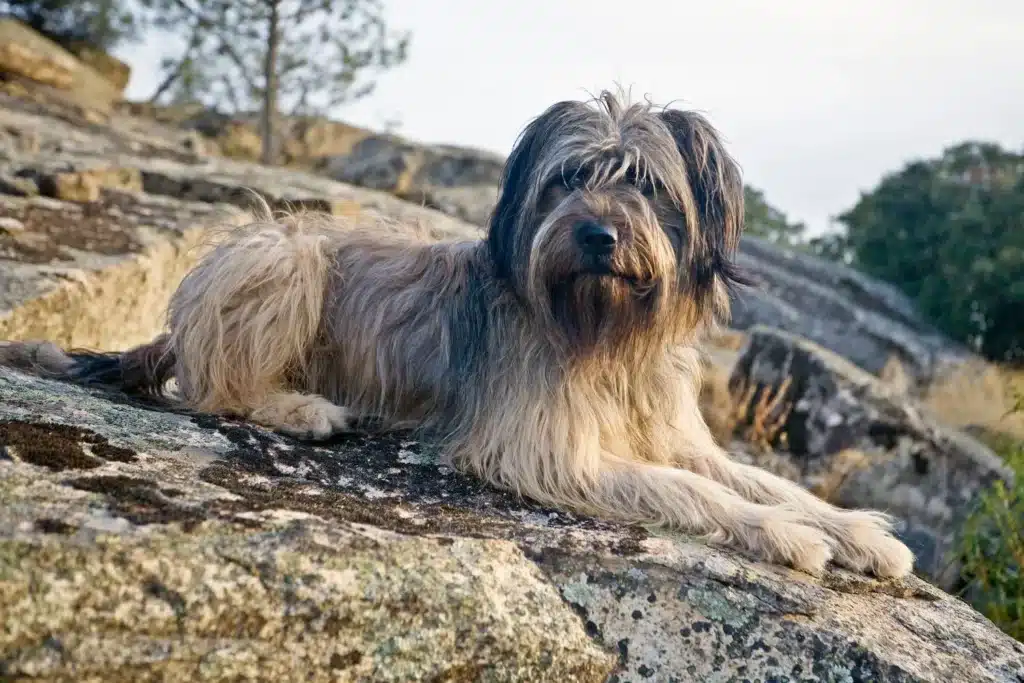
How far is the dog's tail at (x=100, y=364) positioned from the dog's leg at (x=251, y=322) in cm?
17

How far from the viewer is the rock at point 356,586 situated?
2008 mm

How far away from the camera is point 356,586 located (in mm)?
2270

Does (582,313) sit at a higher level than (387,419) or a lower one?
higher

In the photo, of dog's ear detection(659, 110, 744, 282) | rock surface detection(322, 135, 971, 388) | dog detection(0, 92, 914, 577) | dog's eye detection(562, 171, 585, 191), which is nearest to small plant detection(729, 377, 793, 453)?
rock surface detection(322, 135, 971, 388)

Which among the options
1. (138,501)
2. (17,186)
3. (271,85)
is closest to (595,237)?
(138,501)

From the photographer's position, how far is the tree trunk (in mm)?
19438

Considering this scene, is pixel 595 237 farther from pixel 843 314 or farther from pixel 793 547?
pixel 843 314

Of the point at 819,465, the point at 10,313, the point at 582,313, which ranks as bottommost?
the point at 819,465

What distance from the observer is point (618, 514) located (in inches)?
145

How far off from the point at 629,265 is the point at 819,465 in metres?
5.76

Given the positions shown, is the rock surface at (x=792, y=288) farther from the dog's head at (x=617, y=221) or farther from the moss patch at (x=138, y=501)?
the moss patch at (x=138, y=501)

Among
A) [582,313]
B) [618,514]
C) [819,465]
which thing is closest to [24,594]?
[618,514]

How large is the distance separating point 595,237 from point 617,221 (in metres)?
0.14

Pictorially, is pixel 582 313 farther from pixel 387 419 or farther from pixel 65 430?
pixel 65 430
